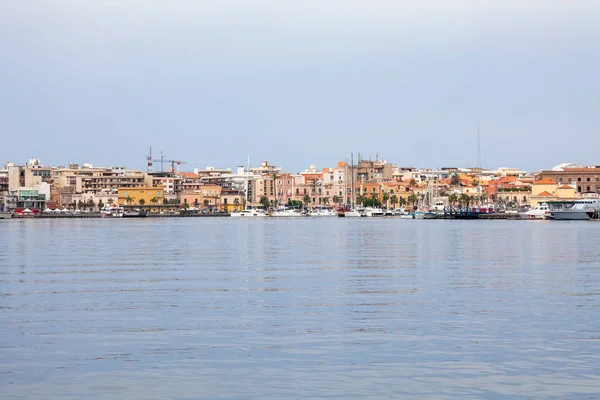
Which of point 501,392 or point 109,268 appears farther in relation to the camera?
point 109,268

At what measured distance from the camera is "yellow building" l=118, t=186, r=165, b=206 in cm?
17462

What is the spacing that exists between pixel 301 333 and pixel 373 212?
146 m

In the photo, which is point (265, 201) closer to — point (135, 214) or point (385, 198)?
point (385, 198)

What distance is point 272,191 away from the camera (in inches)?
7485

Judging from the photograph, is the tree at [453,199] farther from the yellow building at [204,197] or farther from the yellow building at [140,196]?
the yellow building at [140,196]

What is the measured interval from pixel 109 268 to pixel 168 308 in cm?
1305

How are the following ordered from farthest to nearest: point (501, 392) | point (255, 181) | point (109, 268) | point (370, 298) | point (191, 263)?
point (255, 181) → point (191, 263) → point (109, 268) → point (370, 298) → point (501, 392)

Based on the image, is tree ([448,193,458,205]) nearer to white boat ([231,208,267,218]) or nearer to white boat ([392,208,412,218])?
white boat ([392,208,412,218])

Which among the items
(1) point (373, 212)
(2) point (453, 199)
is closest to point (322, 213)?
(1) point (373, 212)

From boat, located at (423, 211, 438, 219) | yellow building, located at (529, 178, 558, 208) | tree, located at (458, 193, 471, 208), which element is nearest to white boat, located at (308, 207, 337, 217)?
tree, located at (458, 193, 471, 208)

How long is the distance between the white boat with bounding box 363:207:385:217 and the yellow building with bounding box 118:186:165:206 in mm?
36631

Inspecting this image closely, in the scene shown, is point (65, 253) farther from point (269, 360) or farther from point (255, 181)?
point (255, 181)

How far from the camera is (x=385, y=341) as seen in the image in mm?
17844

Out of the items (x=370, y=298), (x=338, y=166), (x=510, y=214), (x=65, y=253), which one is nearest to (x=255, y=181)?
(x=338, y=166)
